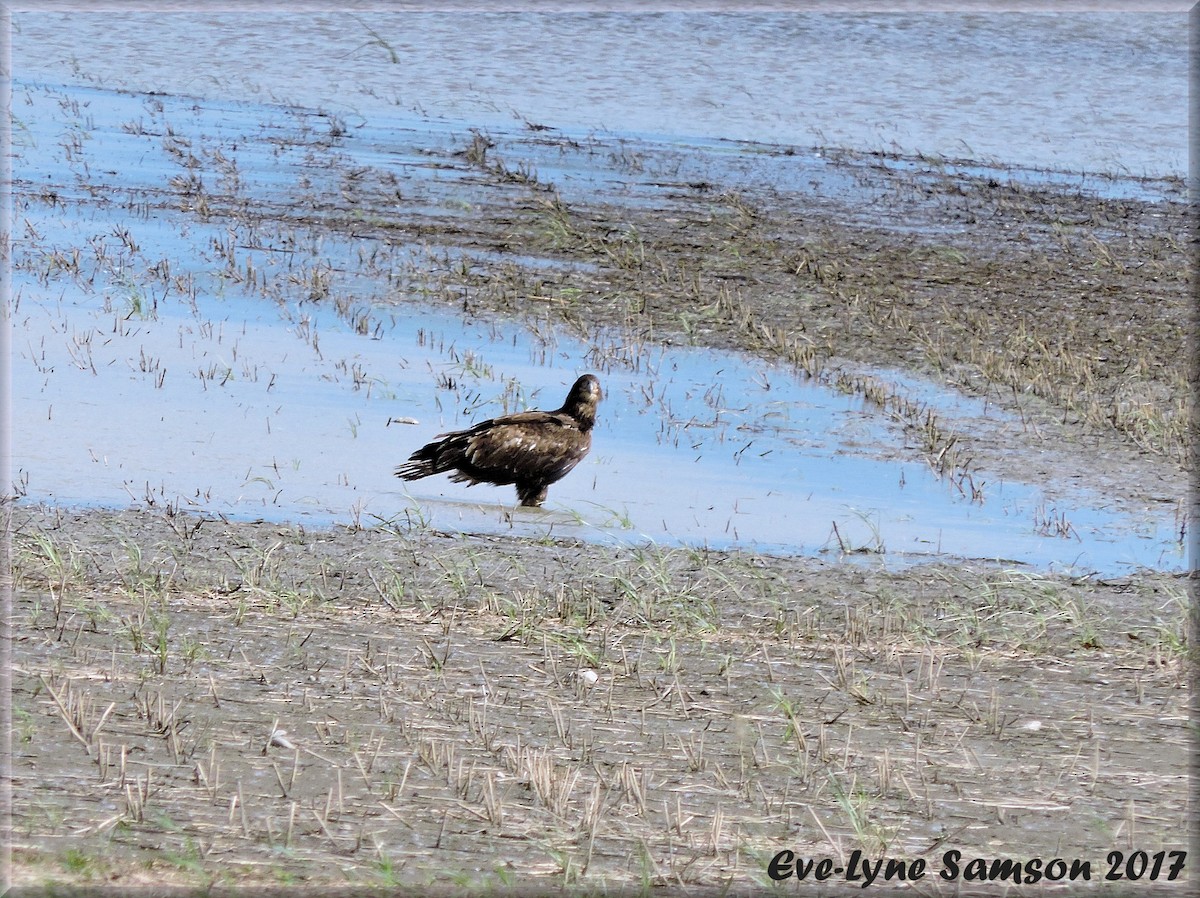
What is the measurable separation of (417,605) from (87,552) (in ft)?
4.85

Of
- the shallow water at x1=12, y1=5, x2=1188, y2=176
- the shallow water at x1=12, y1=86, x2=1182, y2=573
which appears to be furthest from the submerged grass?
the shallow water at x1=12, y1=5, x2=1188, y2=176

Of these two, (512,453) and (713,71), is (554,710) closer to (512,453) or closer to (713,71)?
(512,453)

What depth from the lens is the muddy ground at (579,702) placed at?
5008 mm

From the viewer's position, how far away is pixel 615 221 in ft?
64.4

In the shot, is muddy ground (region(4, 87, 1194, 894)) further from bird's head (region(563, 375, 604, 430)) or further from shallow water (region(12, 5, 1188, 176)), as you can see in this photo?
shallow water (region(12, 5, 1188, 176))

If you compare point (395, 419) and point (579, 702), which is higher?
point (579, 702)

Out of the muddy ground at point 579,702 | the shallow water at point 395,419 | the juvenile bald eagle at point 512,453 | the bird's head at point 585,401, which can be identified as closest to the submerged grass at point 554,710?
the muddy ground at point 579,702

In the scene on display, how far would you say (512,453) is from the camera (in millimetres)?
10797

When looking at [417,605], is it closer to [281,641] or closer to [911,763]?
[281,641]

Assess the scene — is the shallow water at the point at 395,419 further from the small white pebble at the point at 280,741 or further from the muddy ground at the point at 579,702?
the small white pebble at the point at 280,741

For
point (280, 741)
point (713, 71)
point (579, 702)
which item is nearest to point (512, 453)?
point (579, 702)

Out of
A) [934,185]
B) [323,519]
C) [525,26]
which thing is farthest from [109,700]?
[525,26]

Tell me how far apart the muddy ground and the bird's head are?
3.77ft

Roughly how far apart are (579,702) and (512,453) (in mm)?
4264
